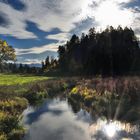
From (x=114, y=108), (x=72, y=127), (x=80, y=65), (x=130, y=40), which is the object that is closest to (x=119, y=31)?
(x=130, y=40)

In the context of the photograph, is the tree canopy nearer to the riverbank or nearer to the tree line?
the tree line

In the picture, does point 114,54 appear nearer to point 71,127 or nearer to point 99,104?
point 99,104

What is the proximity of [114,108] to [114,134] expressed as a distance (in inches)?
240

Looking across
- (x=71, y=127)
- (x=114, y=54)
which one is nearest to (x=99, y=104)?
(x=71, y=127)

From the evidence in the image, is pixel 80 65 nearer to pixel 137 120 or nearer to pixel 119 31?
pixel 119 31

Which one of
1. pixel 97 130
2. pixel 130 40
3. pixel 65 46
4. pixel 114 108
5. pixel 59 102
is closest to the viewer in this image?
pixel 97 130

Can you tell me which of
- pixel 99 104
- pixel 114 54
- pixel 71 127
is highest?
pixel 114 54

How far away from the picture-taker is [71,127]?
Result: 15625mm

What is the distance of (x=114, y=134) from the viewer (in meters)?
13.3

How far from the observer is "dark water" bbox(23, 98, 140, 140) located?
1318cm

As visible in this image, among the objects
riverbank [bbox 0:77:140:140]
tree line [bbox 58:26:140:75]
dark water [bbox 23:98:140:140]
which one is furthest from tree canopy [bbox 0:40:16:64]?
dark water [bbox 23:98:140:140]

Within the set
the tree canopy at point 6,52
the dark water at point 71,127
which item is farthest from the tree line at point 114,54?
the dark water at point 71,127

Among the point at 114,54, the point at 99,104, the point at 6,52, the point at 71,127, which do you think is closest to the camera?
the point at 71,127

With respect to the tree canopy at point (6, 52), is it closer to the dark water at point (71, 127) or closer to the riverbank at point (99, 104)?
the riverbank at point (99, 104)
